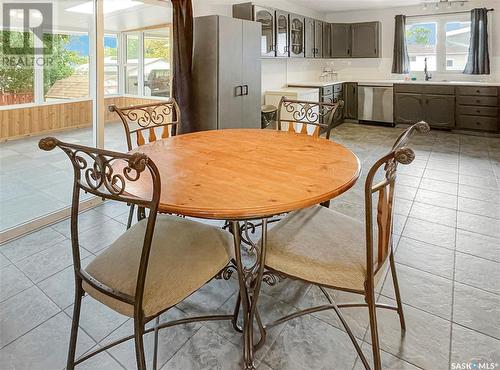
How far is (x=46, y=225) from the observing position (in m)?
2.85

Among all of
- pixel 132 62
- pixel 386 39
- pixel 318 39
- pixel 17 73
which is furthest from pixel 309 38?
pixel 17 73

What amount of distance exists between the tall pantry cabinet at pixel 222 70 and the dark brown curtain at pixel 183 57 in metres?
0.13

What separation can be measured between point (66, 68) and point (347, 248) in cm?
284

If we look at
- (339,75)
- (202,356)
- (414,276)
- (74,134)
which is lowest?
(202,356)

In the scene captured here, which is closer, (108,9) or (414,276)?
(414,276)

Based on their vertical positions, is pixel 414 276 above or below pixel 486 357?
above

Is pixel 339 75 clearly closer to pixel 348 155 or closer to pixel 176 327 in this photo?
pixel 348 155

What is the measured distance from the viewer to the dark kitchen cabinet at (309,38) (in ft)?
20.8

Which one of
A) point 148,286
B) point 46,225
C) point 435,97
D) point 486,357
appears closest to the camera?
point 148,286

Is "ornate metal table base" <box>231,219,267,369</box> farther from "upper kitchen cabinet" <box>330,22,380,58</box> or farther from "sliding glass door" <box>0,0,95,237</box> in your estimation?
"upper kitchen cabinet" <box>330,22,380,58</box>

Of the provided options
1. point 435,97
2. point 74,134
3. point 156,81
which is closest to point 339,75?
point 435,97

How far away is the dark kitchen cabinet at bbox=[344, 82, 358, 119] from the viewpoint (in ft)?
23.9

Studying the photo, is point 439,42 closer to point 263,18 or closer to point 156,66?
point 263,18

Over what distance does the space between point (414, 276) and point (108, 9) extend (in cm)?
464
